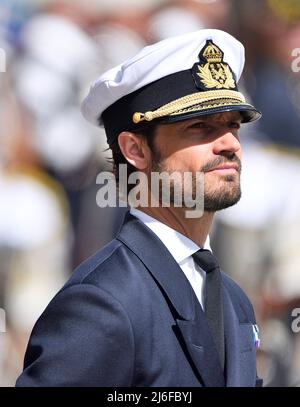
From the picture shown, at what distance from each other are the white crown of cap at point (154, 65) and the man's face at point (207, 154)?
0.14 meters

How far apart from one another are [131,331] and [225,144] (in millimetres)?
507

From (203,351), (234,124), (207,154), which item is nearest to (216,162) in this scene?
(207,154)

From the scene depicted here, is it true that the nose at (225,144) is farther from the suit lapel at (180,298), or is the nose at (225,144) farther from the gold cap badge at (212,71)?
the suit lapel at (180,298)

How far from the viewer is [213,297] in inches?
77.0

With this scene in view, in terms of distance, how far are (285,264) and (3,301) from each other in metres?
1.49

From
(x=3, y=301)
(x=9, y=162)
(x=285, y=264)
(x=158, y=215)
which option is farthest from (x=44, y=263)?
(x=158, y=215)

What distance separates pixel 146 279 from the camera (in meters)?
1.87

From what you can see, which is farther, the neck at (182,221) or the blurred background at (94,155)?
the blurred background at (94,155)

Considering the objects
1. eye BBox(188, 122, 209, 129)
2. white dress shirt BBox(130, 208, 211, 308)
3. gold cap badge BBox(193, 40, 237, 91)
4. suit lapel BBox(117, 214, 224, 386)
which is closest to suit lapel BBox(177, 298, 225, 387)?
suit lapel BBox(117, 214, 224, 386)

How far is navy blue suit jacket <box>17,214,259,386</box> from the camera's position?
172 centimetres

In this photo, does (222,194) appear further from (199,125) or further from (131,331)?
(131,331)

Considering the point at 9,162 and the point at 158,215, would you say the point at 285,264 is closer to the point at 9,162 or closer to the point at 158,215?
the point at 9,162

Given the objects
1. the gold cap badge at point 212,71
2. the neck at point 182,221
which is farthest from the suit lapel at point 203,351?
the gold cap badge at point 212,71

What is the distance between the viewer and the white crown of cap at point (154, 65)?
203 cm
